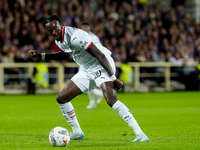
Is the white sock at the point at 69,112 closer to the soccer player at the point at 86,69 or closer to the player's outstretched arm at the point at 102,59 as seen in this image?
the soccer player at the point at 86,69

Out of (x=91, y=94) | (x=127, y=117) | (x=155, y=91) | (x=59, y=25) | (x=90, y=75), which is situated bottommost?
(x=155, y=91)

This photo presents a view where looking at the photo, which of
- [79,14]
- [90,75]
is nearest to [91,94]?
[90,75]

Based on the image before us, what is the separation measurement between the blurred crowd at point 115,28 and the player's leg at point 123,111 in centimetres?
1267

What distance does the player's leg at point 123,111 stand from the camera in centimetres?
739

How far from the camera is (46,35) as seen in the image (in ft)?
70.9

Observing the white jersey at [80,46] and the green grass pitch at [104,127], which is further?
the white jersey at [80,46]

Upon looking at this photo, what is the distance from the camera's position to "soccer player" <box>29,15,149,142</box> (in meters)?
7.45

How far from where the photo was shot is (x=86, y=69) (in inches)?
319

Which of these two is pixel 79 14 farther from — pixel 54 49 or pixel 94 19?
pixel 54 49

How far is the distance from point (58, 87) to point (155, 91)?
15.4 feet

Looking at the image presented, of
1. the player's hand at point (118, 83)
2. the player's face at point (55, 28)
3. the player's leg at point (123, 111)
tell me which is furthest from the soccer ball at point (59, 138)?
the player's face at point (55, 28)

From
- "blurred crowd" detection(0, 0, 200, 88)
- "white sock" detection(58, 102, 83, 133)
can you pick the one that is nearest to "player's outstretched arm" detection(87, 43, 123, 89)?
"white sock" detection(58, 102, 83, 133)

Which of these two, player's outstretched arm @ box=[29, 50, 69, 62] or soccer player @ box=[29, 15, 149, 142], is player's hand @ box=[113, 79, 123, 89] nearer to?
soccer player @ box=[29, 15, 149, 142]

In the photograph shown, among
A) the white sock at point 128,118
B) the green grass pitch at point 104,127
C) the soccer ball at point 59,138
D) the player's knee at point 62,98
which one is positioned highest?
the player's knee at point 62,98
